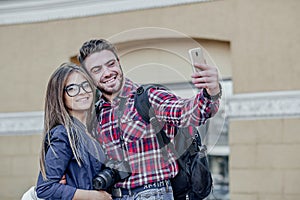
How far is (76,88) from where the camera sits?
2.00m

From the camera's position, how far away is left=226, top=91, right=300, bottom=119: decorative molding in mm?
4559

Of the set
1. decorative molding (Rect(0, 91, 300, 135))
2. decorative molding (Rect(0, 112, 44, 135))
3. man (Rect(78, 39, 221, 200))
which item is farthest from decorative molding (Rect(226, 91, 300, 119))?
man (Rect(78, 39, 221, 200))

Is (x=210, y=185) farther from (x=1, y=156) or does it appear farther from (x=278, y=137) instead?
(x=1, y=156)

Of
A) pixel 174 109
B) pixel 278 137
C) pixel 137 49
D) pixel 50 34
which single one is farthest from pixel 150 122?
pixel 50 34

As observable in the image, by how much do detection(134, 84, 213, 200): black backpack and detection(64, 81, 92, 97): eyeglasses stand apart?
0.63 feet

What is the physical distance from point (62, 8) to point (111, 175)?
372 cm

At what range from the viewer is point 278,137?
4586 mm

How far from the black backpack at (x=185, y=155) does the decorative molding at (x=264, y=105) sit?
107 inches

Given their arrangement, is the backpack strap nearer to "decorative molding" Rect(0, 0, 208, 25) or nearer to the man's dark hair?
the man's dark hair

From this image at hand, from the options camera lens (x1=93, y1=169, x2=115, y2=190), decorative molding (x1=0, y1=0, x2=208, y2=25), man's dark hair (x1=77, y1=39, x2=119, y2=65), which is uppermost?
decorative molding (x1=0, y1=0, x2=208, y2=25)

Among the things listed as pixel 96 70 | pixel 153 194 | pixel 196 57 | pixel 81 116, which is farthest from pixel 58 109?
pixel 196 57

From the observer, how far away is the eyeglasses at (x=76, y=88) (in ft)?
6.48

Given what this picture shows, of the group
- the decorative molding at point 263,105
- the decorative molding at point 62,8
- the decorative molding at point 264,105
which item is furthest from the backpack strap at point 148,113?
the decorative molding at point 62,8

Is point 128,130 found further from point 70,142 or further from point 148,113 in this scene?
point 70,142
